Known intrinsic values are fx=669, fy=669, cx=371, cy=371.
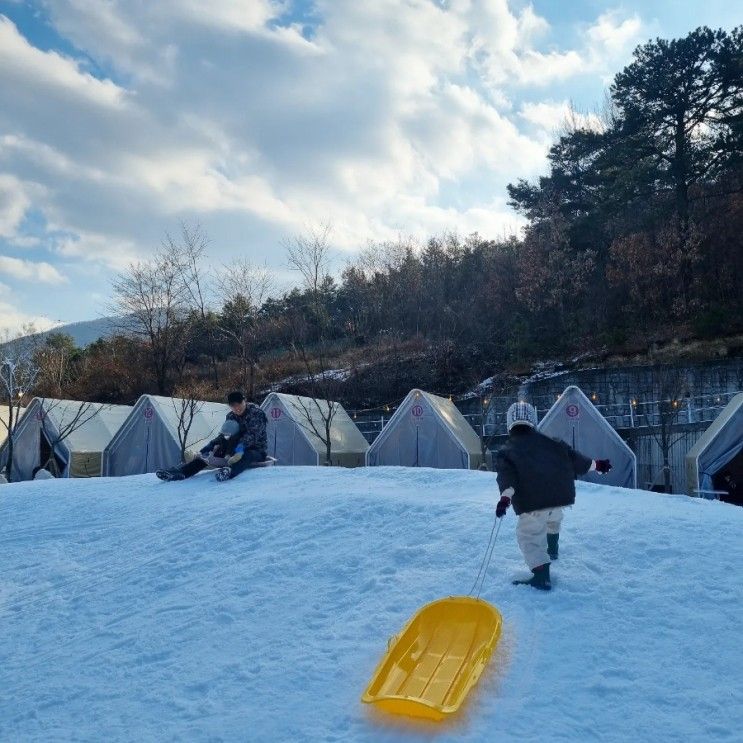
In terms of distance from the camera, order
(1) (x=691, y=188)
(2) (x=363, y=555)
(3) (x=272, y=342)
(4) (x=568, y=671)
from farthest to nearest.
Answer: (3) (x=272, y=342) < (1) (x=691, y=188) < (2) (x=363, y=555) < (4) (x=568, y=671)

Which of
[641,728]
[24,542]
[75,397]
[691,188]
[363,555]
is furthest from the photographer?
[75,397]

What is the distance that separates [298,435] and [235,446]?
10850 millimetres

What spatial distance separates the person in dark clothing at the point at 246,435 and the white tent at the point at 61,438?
12.4m

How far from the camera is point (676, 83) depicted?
85.7ft

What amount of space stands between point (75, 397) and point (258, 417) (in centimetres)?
3180

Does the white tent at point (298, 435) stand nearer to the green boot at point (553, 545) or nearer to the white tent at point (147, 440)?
the white tent at point (147, 440)

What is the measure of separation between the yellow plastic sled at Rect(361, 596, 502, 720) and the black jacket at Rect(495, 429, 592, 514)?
91cm

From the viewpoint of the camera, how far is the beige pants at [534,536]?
4.95 m

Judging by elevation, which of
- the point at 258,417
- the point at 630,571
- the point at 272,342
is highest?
the point at 272,342

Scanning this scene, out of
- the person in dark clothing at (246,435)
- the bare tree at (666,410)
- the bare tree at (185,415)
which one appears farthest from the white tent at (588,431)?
the bare tree at (185,415)

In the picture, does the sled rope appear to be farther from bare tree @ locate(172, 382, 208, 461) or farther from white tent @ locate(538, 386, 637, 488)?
bare tree @ locate(172, 382, 208, 461)

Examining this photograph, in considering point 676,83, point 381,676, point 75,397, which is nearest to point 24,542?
point 381,676

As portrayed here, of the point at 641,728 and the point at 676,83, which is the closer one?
the point at 641,728

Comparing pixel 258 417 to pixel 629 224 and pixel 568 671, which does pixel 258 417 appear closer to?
pixel 568 671
